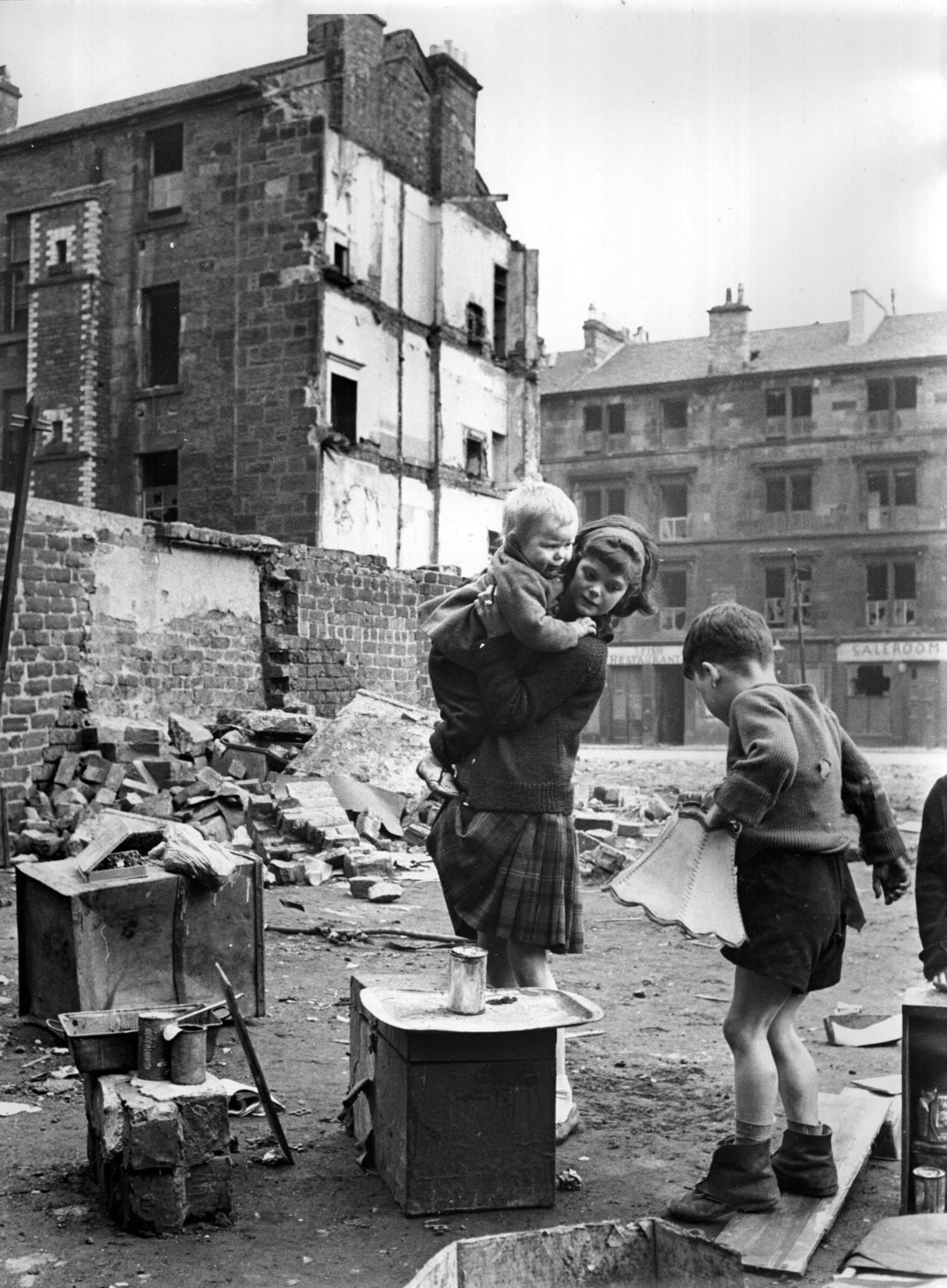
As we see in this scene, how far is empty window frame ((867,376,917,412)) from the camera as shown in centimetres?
3453

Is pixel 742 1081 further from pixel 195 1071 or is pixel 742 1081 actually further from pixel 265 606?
pixel 265 606

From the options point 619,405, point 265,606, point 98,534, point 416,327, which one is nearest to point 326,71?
point 416,327

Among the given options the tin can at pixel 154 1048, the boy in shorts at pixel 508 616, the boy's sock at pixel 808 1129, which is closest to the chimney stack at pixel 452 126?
the boy in shorts at pixel 508 616

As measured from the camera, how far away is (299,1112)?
4.23 meters

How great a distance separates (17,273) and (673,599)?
2021 centimetres

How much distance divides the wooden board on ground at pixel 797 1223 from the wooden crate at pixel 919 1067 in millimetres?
217

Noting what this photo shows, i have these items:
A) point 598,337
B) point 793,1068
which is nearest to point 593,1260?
point 793,1068

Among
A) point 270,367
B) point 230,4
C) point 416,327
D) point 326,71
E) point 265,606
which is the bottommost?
point 265,606

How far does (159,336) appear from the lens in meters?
23.0

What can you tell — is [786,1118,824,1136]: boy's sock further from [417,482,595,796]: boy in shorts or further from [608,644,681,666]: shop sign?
[608,644,681,666]: shop sign

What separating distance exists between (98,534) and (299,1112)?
9.37 meters

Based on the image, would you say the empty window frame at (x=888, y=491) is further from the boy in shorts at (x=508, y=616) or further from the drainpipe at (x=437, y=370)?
the boy in shorts at (x=508, y=616)

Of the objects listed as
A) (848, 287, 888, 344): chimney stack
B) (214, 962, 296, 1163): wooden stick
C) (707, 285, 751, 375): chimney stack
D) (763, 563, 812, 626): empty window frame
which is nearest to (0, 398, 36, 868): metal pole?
(214, 962, 296, 1163): wooden stick

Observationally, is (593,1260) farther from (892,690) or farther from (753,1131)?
(892,690)
